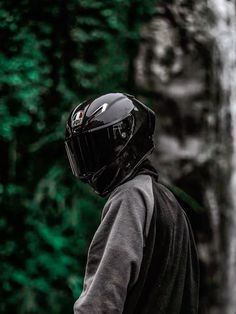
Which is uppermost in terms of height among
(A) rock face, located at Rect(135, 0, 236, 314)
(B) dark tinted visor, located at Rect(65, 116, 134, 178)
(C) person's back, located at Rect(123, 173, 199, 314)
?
(B) dark tinted visor, located at Rect(65, 116, 134, 178)

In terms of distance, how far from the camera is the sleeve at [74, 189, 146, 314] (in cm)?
207

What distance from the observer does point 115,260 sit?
2.07 m

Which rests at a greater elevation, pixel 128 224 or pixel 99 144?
pixel 99 144

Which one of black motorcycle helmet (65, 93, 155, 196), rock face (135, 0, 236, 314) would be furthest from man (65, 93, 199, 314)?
rock face (135, 0, 236, 314)

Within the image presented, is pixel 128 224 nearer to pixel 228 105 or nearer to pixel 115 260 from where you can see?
pixel 115 260

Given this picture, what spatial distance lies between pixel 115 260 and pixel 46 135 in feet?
10.6

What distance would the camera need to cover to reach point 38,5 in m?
5.32

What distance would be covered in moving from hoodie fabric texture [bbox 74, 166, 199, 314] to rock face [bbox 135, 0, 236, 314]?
3125 millimetres

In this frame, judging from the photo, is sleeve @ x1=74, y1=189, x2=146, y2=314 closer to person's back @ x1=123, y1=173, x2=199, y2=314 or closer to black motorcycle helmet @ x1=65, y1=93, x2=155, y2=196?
person's back @ x1=123, y1=173, x2=199, y2=314

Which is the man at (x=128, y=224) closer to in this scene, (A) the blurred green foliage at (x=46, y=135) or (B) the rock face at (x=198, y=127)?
(A) the blurred green foliage at (x=46, y=135)

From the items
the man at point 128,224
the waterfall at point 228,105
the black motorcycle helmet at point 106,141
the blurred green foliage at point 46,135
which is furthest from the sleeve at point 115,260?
the waterfall at point 228,105

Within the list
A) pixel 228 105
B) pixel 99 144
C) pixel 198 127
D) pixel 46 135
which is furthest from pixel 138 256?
pixel 228 105

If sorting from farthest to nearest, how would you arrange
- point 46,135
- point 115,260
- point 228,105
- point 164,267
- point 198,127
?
point 228,105 < point 198,127 < point 46,135 < point 164,267 < point 115,260

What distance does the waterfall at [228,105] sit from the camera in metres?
5.52
